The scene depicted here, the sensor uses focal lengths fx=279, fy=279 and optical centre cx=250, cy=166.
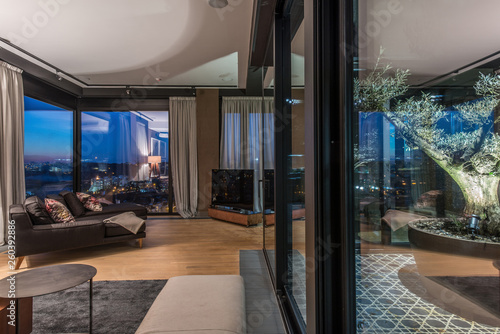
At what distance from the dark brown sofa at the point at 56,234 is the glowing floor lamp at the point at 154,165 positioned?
2.71 metres

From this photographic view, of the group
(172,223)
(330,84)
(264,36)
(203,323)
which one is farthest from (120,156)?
(330,84)

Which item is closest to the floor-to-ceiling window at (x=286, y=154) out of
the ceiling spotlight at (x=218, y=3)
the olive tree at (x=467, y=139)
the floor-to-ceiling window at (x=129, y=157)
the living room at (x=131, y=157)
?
the living room at (x=131, y=157)

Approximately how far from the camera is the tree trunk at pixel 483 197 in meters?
0.29

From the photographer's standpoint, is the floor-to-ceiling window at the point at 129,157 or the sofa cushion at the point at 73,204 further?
the floor-to-ceiling window at the point at 129,157

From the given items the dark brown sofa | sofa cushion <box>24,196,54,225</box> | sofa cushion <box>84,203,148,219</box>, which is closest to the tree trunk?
the dark brown sofa

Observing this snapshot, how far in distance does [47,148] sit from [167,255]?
376 centimetres

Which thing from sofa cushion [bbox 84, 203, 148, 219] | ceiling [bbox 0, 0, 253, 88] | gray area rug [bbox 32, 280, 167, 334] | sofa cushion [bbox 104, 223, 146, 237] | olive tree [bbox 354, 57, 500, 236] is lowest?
gray area rug [bbox 32, 280, 167, 334]

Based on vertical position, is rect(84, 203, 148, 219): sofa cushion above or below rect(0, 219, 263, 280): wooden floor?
above

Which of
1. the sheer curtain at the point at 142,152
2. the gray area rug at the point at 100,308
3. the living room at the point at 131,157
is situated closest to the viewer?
the gray area rug at the point at 100,308

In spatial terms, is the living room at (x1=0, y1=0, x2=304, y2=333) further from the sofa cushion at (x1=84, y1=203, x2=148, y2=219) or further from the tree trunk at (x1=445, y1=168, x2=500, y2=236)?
the tree trunk at (x1=445, y1=168, x2=500, y2=236)

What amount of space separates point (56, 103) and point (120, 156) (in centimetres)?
158

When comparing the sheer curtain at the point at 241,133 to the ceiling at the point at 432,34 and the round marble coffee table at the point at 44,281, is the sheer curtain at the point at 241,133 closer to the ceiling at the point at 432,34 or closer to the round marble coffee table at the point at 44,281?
the round marble coffee table at the point at 44,281

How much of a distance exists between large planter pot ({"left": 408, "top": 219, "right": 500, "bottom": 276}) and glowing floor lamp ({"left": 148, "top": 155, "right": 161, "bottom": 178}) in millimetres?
6427

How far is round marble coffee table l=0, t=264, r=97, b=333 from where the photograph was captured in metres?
1.59
